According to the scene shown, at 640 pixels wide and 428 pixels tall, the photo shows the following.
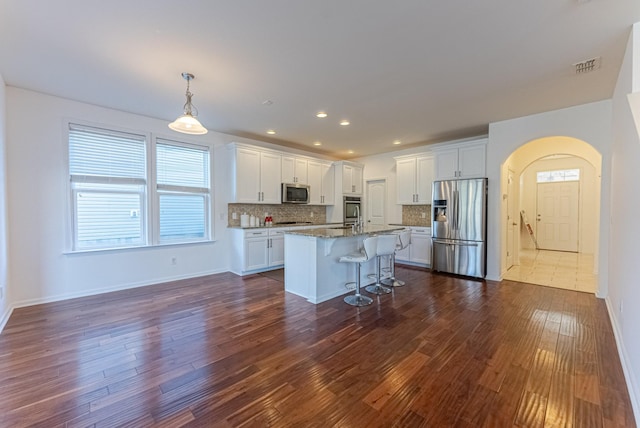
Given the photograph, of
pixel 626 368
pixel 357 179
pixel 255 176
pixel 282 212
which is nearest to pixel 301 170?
pixel 282 212

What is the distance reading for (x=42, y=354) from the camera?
2.41 m

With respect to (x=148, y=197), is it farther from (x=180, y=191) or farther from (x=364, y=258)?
(x=364, y=258)

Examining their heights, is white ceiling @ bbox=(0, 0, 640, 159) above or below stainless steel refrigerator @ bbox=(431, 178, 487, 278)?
above

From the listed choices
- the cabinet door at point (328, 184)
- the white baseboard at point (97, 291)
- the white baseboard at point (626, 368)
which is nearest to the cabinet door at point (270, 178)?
the cabinet door at point (328, 184)

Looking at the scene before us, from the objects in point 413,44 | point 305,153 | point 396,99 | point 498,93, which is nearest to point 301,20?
point 413,44

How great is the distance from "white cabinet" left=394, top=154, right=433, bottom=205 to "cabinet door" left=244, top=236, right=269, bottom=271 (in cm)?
325

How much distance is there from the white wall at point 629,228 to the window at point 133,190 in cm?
549

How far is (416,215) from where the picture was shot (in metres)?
6.60

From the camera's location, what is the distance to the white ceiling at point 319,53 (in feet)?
6.73

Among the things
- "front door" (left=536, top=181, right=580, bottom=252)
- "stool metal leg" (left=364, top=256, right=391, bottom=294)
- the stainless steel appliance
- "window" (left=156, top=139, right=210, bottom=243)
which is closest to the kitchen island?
"stool metal leg" (left=364, top=256, right=391, bottom=294)

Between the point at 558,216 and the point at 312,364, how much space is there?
8794 millimetres

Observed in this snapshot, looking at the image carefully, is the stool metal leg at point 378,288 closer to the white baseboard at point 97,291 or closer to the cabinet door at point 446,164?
the cabinet door at point 446,164

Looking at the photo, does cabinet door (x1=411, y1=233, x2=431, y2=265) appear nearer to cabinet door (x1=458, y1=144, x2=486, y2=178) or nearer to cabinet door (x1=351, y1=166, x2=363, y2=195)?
cabinet door (x1=458, y1=144, x2=486, y2=178)

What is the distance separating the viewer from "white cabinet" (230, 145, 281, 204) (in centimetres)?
534
